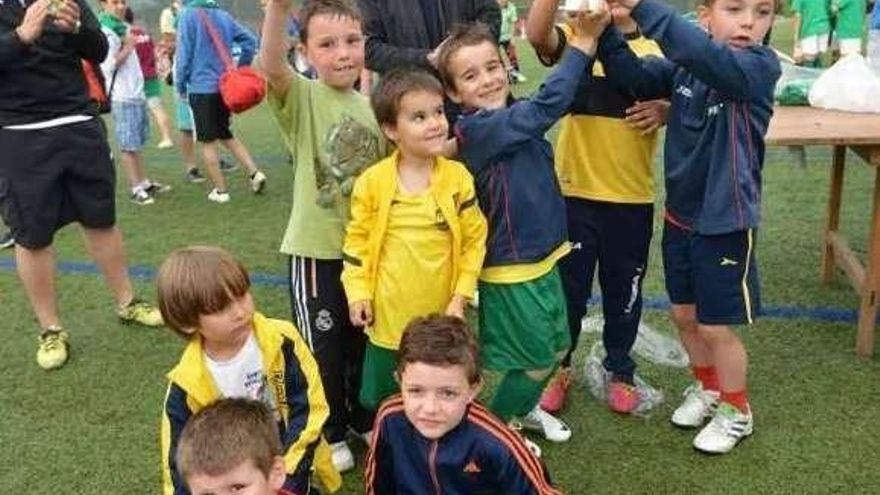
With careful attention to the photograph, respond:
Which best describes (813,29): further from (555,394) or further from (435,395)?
(435,395)

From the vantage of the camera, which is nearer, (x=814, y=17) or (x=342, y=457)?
(x=342, y=457)

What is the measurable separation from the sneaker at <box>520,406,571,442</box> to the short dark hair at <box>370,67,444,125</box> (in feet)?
4.04

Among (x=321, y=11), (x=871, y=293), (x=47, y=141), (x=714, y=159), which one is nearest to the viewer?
(x=321, y=11)

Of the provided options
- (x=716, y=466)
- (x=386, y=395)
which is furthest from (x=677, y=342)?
(x=386, y=395)

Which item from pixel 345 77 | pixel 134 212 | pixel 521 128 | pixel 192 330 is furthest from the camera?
pixel 134 212

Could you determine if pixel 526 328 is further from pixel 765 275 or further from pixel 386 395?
pixel 765 275

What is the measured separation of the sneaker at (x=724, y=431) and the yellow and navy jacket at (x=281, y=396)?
1.35 meters

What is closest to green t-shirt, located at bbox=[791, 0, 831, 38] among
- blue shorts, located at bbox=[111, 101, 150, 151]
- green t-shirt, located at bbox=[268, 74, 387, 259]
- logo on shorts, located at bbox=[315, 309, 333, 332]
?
blue shorts, located at bbox=[111, 101, 150, 151]

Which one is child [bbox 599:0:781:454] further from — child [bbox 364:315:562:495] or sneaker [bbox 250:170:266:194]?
sneaker [bbox 250:170:266:194]

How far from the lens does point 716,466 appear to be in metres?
2.90

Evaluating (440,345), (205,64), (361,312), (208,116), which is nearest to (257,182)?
(208,116)

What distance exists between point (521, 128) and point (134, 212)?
16.5 ft

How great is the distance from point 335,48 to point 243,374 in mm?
998

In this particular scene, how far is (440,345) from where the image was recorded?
2246 mm
